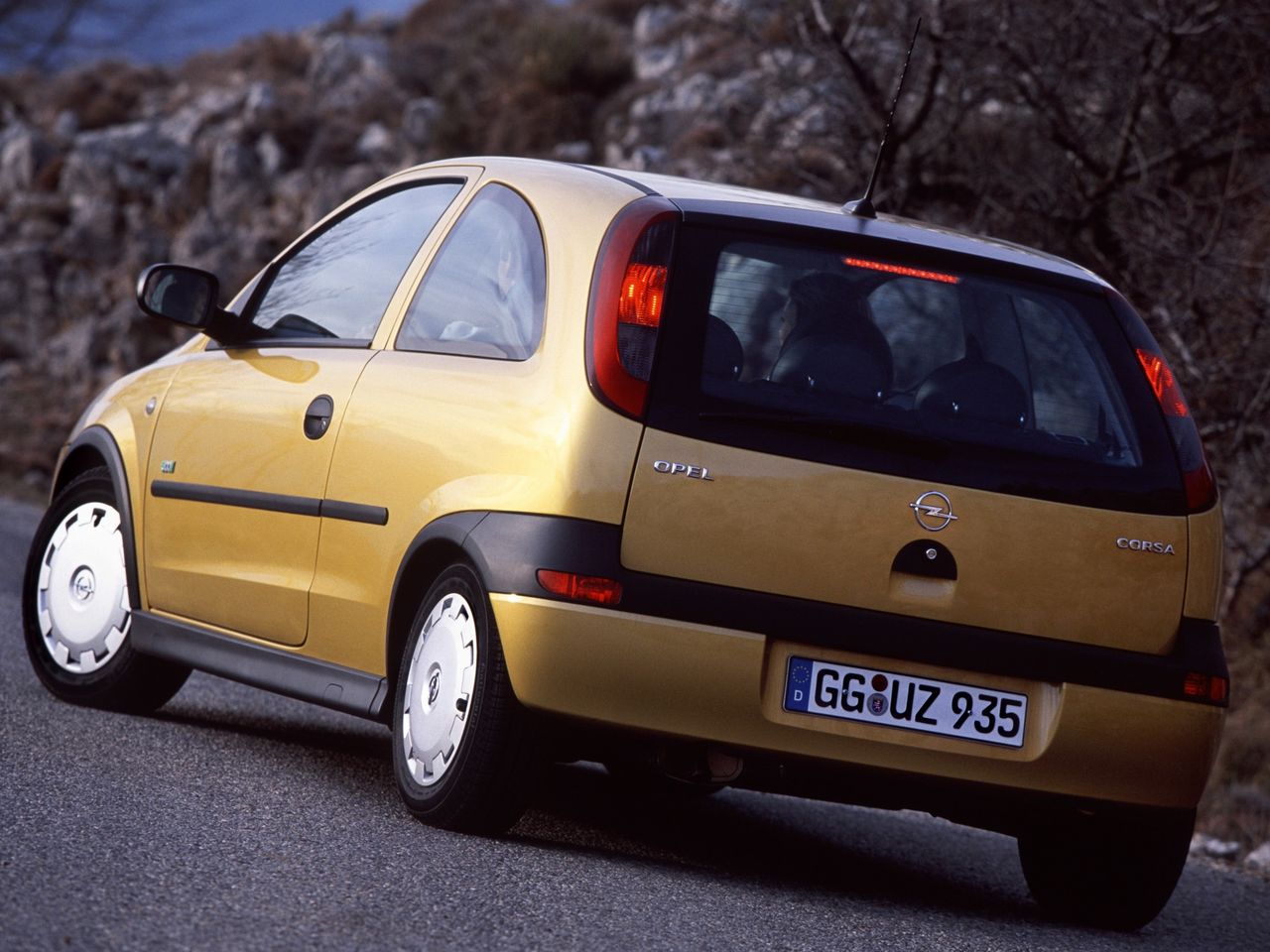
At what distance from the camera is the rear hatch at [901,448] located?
442 centimetres

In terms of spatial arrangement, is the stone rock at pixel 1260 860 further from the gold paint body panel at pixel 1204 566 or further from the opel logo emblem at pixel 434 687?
the opel logo emblem at pixel 434 687

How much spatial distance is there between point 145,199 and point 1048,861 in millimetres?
35014

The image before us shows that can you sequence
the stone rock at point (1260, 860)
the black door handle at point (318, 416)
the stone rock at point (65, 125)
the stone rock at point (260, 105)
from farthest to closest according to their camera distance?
the stone rock at point (65, 125), the stone rock at point (260, 105), the stone rock at point (1260, 860), the black door handle at point (318, 416)

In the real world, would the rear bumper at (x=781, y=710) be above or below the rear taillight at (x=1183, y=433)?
below

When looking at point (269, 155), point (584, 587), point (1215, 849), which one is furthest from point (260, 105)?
point (584, 587)

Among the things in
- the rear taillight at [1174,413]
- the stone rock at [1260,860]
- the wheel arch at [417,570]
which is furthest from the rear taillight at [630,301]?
the stone rock at [1260,860]

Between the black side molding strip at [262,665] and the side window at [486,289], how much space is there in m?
0.89

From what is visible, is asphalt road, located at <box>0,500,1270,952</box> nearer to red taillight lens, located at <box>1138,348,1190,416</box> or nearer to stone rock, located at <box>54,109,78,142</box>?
red taillight lens, located at <box>1138,348,1190,416</box>

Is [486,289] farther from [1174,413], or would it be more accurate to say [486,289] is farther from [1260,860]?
[1260,860]

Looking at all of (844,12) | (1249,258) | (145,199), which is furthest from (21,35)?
(1249,258)

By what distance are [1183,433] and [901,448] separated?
2.70 feet

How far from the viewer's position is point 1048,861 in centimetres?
528

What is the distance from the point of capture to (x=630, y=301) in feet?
14.9

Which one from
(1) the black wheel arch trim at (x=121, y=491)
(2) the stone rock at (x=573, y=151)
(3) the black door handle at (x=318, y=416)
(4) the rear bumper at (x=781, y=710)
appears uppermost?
(3) the black door handle at (x=318, y=416)
